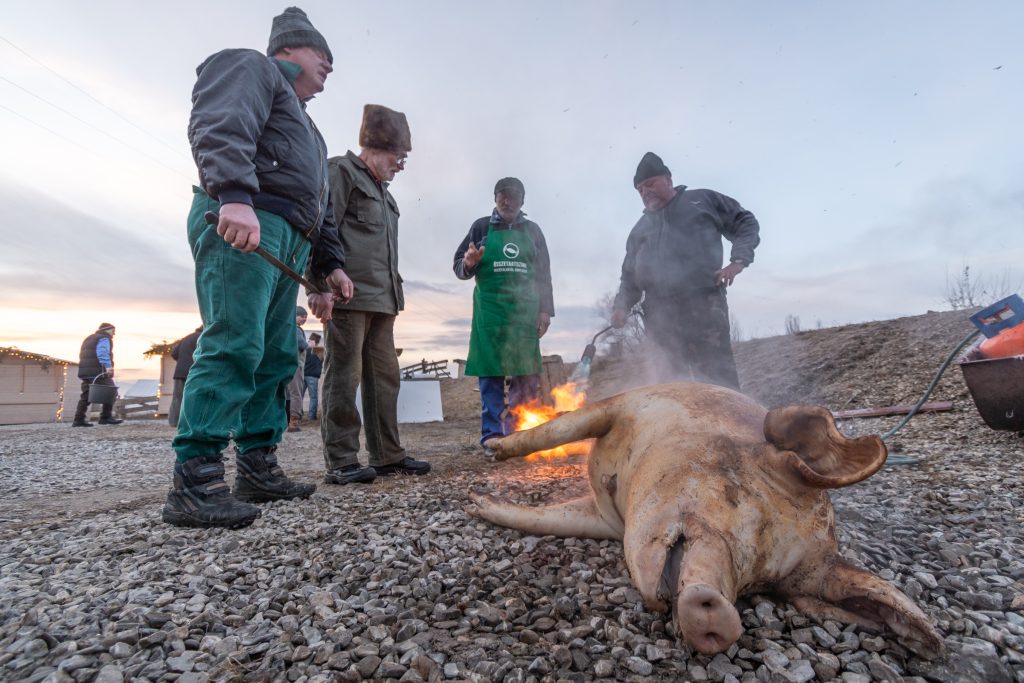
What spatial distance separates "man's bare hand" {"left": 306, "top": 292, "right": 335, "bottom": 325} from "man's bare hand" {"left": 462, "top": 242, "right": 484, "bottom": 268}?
178 centimetres

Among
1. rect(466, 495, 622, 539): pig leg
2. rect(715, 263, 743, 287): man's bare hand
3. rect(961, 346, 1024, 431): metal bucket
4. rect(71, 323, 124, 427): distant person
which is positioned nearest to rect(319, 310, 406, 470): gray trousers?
rect(466, 495, 622, 539): pig leg

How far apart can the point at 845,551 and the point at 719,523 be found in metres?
0.99

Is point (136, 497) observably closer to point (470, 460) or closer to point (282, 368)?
point (282, 368)

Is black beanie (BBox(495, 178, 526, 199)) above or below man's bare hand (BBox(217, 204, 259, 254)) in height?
above

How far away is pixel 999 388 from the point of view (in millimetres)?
3848

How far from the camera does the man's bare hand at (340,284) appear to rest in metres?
3.30

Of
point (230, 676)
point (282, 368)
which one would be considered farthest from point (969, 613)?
point (282, 368)

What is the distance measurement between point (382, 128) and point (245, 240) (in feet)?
6.96

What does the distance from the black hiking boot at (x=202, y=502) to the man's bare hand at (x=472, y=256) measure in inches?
116

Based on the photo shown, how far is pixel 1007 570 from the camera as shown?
6.01ft

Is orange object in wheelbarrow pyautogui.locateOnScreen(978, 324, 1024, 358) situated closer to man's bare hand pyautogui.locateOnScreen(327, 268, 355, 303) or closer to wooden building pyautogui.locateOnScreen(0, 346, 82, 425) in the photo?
man's bare hand pyautogui.locateOnScreen(327, 268, 355, 303)

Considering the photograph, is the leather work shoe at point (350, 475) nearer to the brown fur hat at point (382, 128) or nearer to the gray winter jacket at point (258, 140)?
the gray winter jacket at point (258, 140)

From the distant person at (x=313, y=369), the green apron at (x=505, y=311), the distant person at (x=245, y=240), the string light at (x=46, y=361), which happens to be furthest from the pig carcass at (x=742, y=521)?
the string light at (x=46, y=361)

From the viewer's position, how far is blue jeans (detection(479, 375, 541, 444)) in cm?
504
